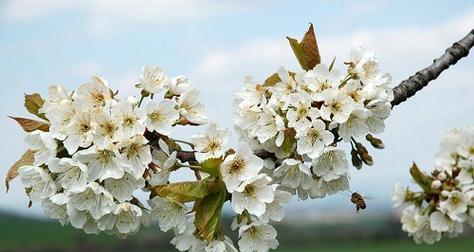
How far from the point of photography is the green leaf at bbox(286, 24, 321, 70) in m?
2.70

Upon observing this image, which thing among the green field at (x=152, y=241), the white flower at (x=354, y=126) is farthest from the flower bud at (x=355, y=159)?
the green field at (x=152, y=241)

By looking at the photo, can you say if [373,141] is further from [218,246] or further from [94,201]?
[94,201]

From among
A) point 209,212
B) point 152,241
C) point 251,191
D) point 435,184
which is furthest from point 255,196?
point 152,241

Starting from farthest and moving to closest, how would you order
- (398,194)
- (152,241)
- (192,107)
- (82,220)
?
(152,241), (398,194), (192,107), (82,220)

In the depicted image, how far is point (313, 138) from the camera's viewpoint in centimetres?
248

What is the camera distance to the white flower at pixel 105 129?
2324mm

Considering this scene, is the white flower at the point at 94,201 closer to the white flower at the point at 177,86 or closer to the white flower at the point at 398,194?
the white flower at the point at 177,86

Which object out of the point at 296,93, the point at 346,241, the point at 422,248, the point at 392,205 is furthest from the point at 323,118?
the point at 346,241

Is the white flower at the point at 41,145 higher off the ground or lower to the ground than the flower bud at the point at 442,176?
lower

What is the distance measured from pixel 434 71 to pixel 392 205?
179 cm

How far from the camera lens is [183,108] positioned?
2643mm

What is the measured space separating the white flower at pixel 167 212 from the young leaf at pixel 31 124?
484mm

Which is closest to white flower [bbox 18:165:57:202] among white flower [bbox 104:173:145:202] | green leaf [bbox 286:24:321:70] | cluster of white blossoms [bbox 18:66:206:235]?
cluster of white blossoms [bbox 18:66:206:235]

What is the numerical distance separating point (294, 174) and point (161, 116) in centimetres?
52
